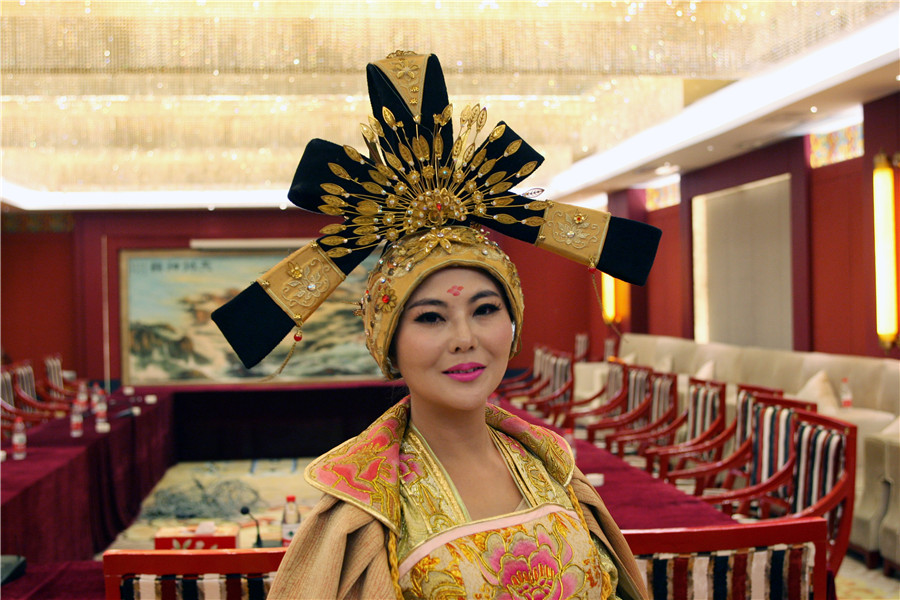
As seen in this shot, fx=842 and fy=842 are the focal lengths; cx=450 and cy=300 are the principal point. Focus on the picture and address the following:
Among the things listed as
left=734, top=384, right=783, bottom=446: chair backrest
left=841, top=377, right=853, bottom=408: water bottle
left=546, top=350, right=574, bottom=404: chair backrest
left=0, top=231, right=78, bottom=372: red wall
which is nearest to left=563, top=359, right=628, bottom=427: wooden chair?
left=546, top=350, right=574, bottom=404: chair backrest

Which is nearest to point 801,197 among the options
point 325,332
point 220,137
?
point 220,137

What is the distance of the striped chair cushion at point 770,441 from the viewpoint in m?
3.72

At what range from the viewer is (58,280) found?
12336 mm

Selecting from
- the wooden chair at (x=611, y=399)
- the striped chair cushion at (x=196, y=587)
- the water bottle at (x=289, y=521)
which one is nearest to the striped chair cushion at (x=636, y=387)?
the wooden chair at (x=611, y=399)

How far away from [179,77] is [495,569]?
158 inches

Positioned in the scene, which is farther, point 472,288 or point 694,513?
point 694,513

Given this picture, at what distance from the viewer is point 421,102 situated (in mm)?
1323

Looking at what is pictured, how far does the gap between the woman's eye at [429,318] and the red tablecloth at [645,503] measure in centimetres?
174

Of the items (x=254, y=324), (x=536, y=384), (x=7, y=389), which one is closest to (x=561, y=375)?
(x=536, y=384)

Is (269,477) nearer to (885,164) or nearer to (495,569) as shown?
(885,164)

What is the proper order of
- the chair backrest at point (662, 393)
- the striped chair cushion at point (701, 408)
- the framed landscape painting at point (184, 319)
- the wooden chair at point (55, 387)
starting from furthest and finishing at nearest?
1. the framed landscape painting at point (184, 319)
2. the wooden chair at point (55, 387)
3. the chair backrest at point (662, 393)
4. the striped chair cushion at point (701, 408)

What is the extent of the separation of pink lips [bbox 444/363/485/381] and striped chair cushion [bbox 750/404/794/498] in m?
2.73

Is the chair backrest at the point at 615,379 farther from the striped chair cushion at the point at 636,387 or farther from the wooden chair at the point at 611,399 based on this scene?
the striped chair cushion at the point at 636,387

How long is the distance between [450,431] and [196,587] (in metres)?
0.82
